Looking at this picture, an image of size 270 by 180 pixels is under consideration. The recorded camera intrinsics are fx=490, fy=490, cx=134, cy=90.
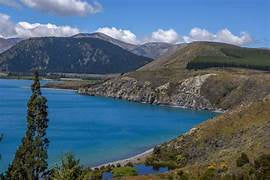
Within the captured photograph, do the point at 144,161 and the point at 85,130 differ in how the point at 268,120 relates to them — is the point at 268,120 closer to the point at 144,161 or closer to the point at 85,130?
the point at 144,161

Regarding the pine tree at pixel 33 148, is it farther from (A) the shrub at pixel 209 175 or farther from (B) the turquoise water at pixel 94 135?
(B) the turquoise water at pixel 94 135

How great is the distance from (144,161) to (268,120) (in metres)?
25.3

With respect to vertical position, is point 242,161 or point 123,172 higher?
point 242,161

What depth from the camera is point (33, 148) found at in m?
51.4

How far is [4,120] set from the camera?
175750 mm

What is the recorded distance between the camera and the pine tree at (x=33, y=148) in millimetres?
49969

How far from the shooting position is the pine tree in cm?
4997

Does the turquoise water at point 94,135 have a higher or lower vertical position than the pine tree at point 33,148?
lower

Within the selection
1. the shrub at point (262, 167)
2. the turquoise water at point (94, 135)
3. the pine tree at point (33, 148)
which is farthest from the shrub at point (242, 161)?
the turquoise water at point (94, 135)

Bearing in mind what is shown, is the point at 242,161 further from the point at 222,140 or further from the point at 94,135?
the point at 94,135

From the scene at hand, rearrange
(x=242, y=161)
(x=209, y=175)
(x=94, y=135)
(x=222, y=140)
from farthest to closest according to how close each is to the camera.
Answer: (x=94, y=135), (x=222, y=140), (x=242, y=161), (x=209, y=175)

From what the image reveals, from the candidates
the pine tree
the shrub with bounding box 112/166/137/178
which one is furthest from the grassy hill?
the pine tree

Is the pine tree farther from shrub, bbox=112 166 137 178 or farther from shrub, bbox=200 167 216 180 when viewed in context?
shrub, bbox=112 166 137 178

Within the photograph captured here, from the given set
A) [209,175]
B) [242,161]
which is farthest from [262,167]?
[242,161]
